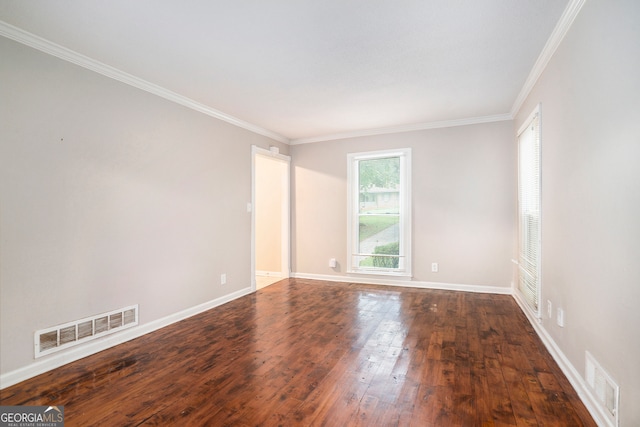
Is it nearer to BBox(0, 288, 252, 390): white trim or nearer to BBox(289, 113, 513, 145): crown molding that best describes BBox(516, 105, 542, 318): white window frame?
BBox(289, 113, 513, 145): crown molding

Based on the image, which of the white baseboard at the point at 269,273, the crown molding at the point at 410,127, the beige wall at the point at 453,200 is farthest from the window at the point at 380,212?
the white baseboard at the point at 269,273

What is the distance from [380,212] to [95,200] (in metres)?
3.94

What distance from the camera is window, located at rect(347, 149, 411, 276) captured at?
5.15 metres

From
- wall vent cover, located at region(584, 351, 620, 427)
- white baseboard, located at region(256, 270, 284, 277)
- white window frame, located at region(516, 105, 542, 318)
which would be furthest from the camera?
white baseboard, located at region(256, 270, 284, 277)

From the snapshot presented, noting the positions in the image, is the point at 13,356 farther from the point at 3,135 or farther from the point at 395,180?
the point at 395,180

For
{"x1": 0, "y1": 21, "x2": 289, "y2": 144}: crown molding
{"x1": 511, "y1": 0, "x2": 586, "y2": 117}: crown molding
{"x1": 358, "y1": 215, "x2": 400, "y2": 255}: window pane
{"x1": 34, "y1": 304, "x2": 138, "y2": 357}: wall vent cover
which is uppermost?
{"x1": 511, "y1": 0, "x2": 586, "y2": 117}: crown molding

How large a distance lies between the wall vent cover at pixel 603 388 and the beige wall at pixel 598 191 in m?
0.06

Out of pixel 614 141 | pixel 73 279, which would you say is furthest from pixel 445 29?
pixel 73 279

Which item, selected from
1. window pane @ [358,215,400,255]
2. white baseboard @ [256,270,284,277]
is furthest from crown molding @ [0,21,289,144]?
white baseboard @ [256,270,284,277]

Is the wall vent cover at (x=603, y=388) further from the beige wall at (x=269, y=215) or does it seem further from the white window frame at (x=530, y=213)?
the beige wall at (x=269, y=215)

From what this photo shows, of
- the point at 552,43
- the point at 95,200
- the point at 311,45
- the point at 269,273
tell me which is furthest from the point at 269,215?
the point at 552,43

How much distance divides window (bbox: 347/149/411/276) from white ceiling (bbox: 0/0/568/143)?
1418mm

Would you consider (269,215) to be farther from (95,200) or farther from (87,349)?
(87,349)

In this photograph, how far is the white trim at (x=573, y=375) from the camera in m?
1.82
